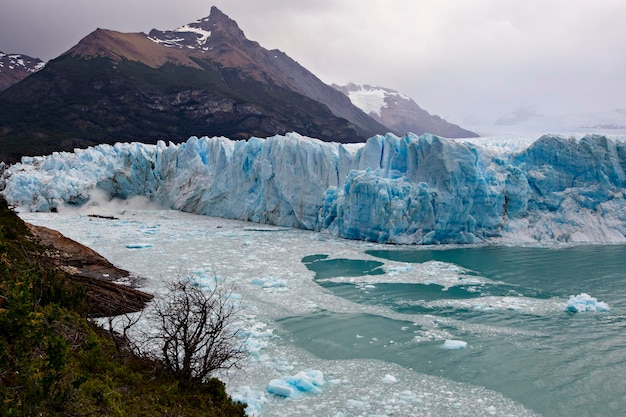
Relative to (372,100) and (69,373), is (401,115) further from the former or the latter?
(69,373)

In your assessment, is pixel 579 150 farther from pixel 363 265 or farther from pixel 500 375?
pixel 500 375

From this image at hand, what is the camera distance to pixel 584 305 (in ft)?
32.3

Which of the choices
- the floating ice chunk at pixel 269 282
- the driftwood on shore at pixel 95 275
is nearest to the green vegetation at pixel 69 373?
the driftwood on shore at pixel 95 275

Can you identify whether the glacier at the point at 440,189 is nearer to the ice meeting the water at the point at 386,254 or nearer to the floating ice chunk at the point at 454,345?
the ice meeting the water at the point at 386,254

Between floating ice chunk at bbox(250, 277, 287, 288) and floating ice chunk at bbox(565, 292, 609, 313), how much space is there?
6.60 metres

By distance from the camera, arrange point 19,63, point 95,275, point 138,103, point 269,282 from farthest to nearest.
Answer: point 19,63 < point 138,103 < point 269,282 < point 95,275

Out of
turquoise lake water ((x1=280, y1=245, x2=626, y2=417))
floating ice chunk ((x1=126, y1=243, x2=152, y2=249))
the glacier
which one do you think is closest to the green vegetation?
turquoise lake water ((x1=280, y1=245, x2=626, y2=417))

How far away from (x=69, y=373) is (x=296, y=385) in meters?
3.08

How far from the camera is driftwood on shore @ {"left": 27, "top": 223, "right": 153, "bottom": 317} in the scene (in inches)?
352

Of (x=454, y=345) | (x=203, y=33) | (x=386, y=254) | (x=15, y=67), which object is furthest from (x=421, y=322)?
(x=15, y=67)

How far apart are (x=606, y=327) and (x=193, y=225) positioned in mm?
18496

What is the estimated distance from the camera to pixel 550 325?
8875 mm

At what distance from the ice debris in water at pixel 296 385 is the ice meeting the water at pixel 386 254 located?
0.02 m

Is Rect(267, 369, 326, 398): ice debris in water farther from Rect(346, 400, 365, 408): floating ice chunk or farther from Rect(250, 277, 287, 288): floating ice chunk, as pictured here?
Rect(250, 277, 287, 288): floating ice chunk
